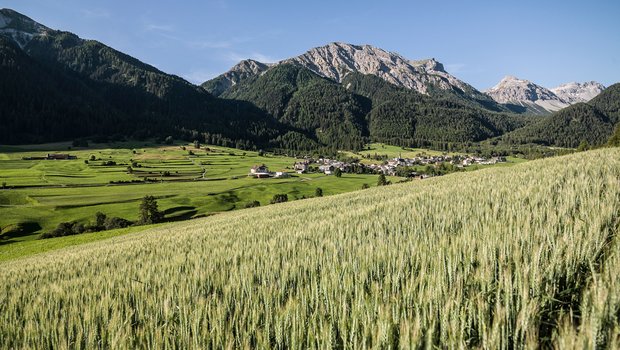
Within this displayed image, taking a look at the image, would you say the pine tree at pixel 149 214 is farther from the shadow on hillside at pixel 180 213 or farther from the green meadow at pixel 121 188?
the green meadow at pixel 121 188

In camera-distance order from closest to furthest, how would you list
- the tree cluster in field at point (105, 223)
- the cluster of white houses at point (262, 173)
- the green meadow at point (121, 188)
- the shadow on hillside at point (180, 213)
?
1. the tree cluster in field at point (105, 223)
2. the green meadow at point (121, 188)
3. the shadow on hillside at point (180, 213)
4. the cluster of white houses at point (262, 173)

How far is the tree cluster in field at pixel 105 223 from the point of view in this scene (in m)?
64.7

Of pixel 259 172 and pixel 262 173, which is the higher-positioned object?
pixel 259 172

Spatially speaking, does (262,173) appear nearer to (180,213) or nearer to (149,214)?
(180,213)

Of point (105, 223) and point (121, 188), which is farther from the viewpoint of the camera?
point (121, 188)

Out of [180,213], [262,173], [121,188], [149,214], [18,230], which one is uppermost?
[262,173]

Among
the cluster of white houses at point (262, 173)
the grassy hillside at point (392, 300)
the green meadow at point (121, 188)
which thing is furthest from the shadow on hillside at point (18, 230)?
the cluster of white houses at point (262, 173)

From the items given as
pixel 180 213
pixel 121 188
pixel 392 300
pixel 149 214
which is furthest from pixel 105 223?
pixel 392 300

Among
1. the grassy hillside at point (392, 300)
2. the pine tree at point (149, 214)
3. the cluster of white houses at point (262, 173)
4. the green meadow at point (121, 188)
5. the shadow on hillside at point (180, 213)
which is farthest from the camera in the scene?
the cluster of white houses at point (262, 173)

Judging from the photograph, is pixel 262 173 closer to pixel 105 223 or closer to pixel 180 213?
pixel 180 213

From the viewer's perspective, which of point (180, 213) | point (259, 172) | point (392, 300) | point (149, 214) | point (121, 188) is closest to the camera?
point (392, 300)

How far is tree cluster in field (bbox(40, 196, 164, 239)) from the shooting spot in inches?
2547

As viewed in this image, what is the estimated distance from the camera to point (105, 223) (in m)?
68.1

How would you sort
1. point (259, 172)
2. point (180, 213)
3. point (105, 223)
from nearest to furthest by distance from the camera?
point (105, 223) → point (180, 213) → point (259, 172)
